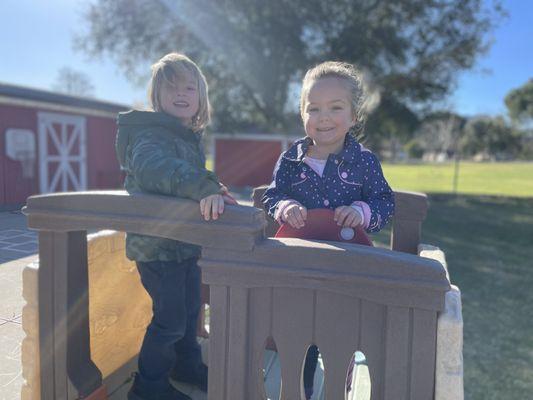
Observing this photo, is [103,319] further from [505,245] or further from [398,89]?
[398,89]

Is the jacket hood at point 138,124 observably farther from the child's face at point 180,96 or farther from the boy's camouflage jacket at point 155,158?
the child's face at point 180,96

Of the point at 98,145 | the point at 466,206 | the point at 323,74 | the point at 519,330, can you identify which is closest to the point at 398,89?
the point at 466,206

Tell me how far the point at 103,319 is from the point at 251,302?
0.97 m

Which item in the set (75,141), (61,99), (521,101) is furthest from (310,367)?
(521,101)

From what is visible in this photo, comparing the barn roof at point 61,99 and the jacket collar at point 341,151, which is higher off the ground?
the barn roof at point 61,99

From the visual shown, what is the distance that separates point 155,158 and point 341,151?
793 millimetres

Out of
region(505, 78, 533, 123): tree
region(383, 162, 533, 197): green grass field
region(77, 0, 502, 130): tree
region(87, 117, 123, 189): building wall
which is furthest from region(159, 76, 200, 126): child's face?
region(505, 78, 533, 123): tree

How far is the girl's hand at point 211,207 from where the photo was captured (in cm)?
141

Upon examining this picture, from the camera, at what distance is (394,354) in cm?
133

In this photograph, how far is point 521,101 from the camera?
31.8 meters

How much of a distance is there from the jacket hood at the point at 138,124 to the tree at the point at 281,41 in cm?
1190

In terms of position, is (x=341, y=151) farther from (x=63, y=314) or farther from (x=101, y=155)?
(x=101, y=155)

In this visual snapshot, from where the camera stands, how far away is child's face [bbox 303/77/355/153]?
6.40 feet

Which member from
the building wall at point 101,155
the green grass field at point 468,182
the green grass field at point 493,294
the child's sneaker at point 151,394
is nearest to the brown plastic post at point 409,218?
the child's sneaker at point 151,394
